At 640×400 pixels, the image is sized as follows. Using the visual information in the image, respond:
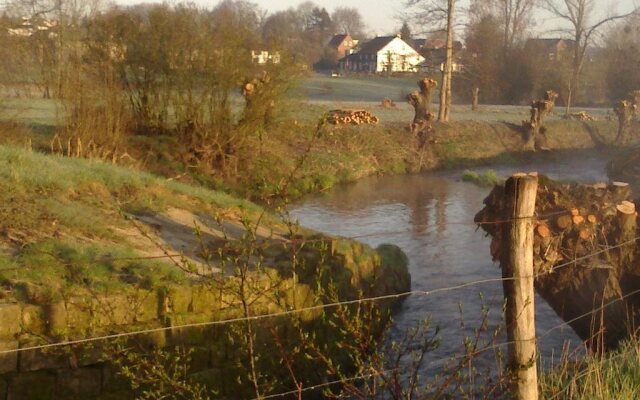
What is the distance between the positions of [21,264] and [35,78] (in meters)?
11.0

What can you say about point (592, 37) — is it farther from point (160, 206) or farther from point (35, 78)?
point (160, 206)

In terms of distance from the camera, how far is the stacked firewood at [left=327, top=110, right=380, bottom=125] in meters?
29.9

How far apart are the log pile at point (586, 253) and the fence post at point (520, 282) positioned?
404 centimetres

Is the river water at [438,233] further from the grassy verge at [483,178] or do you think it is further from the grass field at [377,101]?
the grass field at [377,101]

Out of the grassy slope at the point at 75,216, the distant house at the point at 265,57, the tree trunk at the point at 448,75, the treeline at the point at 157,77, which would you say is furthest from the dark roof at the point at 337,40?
the grassy slope at the point at 75,216

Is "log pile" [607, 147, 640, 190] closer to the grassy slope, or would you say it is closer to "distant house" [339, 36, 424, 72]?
the grassy slope

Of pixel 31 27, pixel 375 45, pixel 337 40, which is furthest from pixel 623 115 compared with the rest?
pixel 337 40

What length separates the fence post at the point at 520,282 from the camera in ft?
16.2

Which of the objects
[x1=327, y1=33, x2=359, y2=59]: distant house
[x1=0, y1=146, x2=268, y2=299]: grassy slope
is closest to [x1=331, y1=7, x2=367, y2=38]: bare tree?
[x1=327, y1=33, x2=359, y2=59]: distant house

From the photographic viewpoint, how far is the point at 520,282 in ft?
16.3

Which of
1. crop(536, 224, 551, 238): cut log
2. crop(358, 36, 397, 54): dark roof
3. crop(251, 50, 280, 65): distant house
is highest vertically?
crop(358, 36, 397, 54): dark roof

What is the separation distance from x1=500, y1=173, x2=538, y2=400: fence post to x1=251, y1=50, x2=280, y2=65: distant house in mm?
16414

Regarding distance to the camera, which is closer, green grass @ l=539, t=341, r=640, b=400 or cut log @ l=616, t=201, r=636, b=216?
green grass @ l=539, t=341, r=640, b=400

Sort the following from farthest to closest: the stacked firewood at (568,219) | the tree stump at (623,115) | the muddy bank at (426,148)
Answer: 1. the tree stump at (623,115)
2. the muddy bank at (426,148)
3. the stacked firewood at (568,219)
